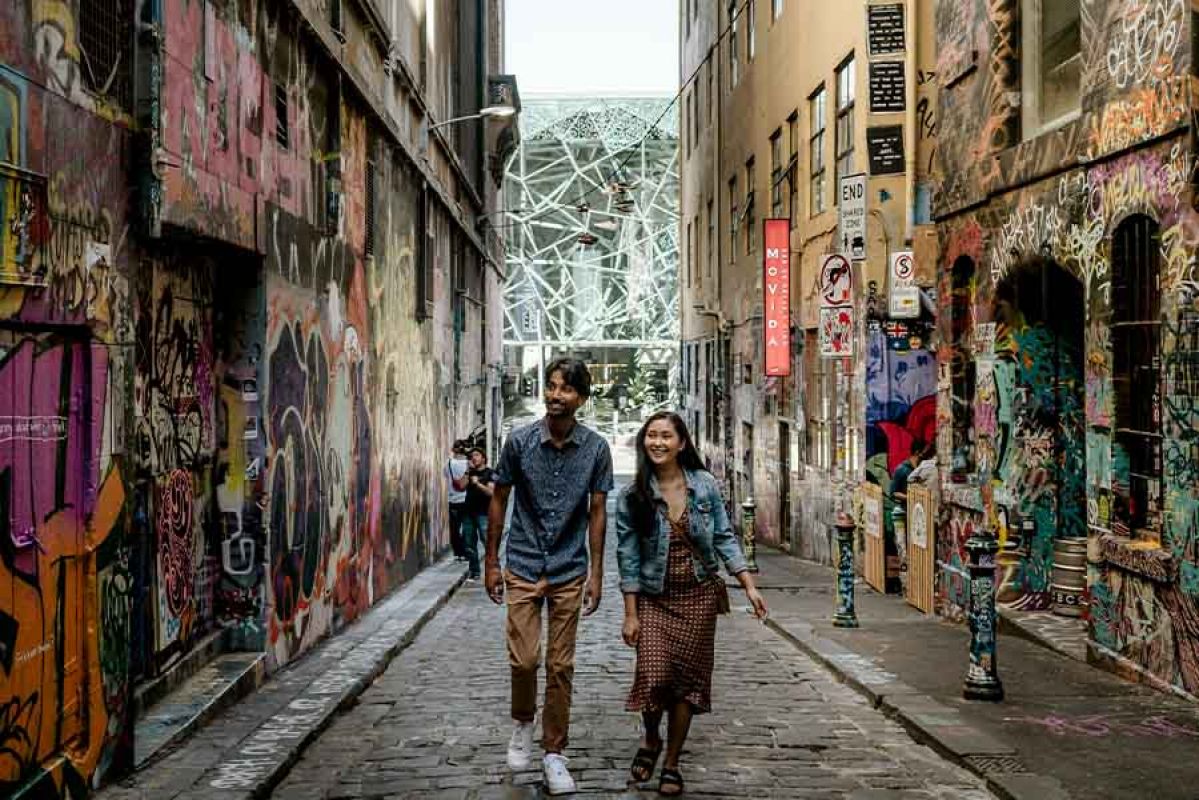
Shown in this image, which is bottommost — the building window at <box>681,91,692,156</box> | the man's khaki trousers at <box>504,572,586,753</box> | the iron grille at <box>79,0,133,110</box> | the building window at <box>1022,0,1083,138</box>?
the man's khaki trousers at <box>504,572,586,753</box>

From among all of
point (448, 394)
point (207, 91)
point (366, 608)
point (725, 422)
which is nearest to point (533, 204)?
point (725, 422)

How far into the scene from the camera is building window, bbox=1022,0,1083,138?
1156 cm

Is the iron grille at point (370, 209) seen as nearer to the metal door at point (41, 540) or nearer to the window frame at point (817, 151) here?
the metal door at point (41, 540)

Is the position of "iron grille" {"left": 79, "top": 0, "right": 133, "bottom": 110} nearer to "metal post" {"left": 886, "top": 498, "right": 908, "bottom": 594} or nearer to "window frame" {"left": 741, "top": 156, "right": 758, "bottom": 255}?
"metal post" {"left": 886, "top": 498, "right": 908, "bottom": 594}

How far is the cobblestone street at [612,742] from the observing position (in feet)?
23.4

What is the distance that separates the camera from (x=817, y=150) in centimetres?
2195

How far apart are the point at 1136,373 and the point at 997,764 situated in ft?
11.9

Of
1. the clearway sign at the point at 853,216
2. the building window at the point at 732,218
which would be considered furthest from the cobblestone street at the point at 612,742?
the building window at the point at 732,218

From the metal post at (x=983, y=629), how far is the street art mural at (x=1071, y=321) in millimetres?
1033

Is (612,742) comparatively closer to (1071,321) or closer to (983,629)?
(983,629)

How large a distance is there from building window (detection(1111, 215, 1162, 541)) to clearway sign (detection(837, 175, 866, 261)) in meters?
6.51

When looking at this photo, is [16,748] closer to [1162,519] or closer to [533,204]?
[1162,519]

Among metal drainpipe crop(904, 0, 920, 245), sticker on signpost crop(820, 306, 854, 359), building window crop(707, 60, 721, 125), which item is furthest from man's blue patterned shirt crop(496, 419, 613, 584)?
building window crop(707, 60, 721, 125)

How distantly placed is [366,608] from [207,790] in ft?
24.7
